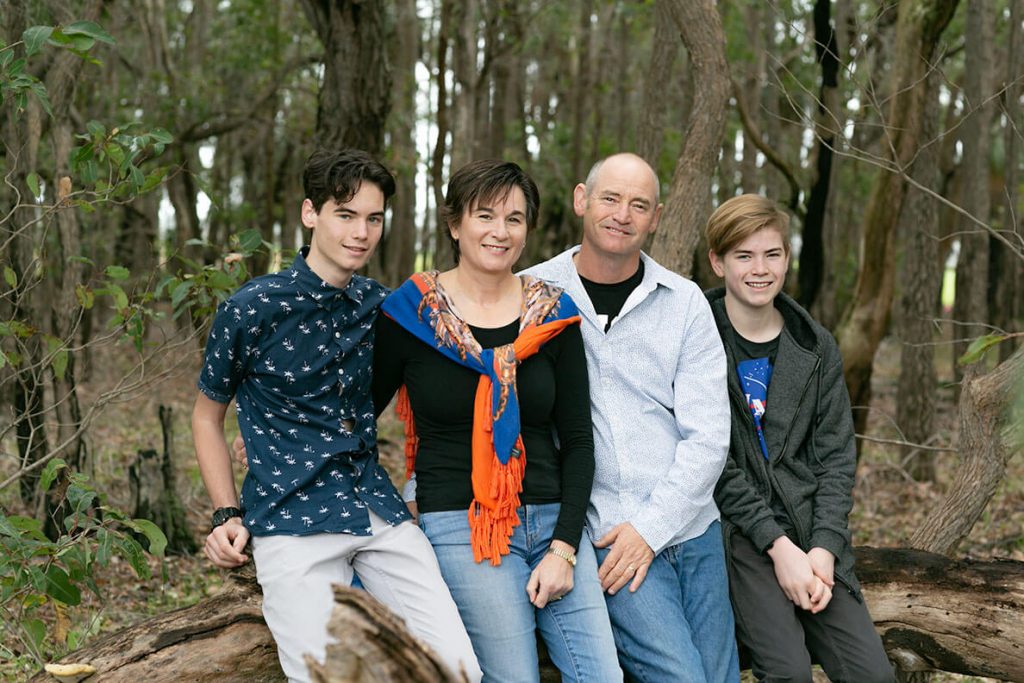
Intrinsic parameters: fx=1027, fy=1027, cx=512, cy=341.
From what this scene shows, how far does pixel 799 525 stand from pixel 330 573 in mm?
1676

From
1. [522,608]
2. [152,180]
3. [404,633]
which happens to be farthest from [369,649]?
[152,180]

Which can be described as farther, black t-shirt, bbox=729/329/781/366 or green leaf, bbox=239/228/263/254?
green leaf, bbox=239/228/263/254

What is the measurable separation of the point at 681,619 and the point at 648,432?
2.17ft

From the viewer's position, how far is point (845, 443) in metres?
3.83

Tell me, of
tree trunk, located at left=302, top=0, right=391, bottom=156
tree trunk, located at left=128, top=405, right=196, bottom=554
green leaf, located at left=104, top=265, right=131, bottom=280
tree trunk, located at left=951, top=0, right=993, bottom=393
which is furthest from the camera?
tree trunk, located at left=951, top=0, right=993, bottom=393

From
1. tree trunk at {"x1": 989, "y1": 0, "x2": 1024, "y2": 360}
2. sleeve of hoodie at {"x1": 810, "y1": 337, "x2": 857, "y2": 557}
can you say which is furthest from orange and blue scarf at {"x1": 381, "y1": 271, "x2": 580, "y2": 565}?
tree trunk at {"x1": 989, "y1": 0, "x2": 1024, "y2": 360}

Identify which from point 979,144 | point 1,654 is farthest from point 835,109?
point 1,654

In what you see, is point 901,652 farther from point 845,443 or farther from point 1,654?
point 1,654

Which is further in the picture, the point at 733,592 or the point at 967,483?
A: the point at 967,483

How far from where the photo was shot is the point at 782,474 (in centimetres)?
379

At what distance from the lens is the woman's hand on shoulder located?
10.7 feet

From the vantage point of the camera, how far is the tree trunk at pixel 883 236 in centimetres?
643

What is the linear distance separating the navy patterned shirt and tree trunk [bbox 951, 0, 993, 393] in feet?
19.0

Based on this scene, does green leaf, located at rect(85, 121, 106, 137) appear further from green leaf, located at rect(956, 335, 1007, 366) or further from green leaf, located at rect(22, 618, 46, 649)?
green leaf, located at rect(956, 335, 1007, 366)
